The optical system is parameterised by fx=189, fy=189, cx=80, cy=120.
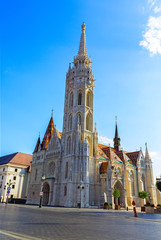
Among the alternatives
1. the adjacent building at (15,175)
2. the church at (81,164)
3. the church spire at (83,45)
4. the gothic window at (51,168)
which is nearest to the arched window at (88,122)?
the church at (81,164)

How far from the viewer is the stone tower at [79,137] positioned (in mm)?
37938

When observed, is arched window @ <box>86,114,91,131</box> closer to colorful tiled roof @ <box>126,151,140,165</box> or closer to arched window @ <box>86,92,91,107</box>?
arched window @ <box>86,92,91,107</box>

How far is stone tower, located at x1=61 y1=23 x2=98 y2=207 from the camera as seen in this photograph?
3794cm

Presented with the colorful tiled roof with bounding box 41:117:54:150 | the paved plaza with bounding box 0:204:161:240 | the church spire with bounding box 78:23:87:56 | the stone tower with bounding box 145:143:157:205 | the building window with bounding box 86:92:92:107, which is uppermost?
the church spire with bounding box 78:23:87:56

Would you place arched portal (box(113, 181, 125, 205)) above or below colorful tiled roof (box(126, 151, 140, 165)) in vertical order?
below

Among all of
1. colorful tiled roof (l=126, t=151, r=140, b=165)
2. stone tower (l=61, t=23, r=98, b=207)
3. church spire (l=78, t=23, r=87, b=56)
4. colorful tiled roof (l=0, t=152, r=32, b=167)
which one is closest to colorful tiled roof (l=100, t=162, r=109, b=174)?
stone tower (l=61, t=23, r=98, b=207)

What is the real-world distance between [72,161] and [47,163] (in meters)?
10.8

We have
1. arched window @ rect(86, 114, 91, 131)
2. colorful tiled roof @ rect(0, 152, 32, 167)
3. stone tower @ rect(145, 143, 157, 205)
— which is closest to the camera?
arched window @ rect(86, 114, 91, 131)

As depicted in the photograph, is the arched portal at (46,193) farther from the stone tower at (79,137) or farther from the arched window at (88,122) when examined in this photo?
the arched window at (88,122)

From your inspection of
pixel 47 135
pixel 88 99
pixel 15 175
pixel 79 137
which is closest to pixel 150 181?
pixel 79 137

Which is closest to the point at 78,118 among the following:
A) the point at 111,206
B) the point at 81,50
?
the point at 111,206

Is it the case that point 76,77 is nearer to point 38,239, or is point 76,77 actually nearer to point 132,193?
point 132,193

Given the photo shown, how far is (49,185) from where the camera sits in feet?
142

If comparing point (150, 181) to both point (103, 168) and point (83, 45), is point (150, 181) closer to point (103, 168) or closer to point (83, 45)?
point (103, 168)
